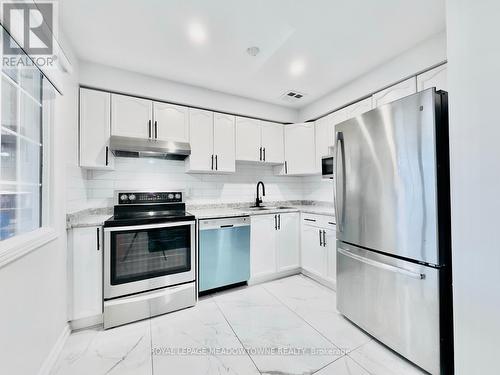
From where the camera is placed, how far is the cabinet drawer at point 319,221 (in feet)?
8.37

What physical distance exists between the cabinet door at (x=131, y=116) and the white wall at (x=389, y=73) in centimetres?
236

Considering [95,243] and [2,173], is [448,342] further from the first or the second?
[2,173]

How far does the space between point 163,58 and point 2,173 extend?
1.66 meters

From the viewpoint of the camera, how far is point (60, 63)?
168cm

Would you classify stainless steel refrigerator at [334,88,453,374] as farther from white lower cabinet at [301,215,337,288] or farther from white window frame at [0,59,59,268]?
white window frame at [0,59,59,268]

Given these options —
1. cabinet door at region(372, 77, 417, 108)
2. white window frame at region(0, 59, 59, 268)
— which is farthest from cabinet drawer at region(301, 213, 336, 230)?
white window frame at region(0, 59, 59, 268)

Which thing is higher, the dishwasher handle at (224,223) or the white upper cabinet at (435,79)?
the white upper cabinet at (435,79)

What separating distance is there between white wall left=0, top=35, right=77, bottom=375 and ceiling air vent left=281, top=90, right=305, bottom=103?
245 cm

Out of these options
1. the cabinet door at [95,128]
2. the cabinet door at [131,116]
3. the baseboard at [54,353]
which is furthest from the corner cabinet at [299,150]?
the baseboard at [54,353]

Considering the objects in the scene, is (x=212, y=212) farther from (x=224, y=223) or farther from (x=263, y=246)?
(x=263, y=246)

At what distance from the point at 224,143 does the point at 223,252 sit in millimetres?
1434

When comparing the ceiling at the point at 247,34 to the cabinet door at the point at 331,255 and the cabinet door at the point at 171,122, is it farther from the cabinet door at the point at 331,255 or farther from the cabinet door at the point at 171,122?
the cabinet door at the point at 331,255

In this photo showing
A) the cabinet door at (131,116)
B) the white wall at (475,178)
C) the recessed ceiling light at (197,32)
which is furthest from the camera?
the cabinet door at (131,116)

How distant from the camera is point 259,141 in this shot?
3.22m
